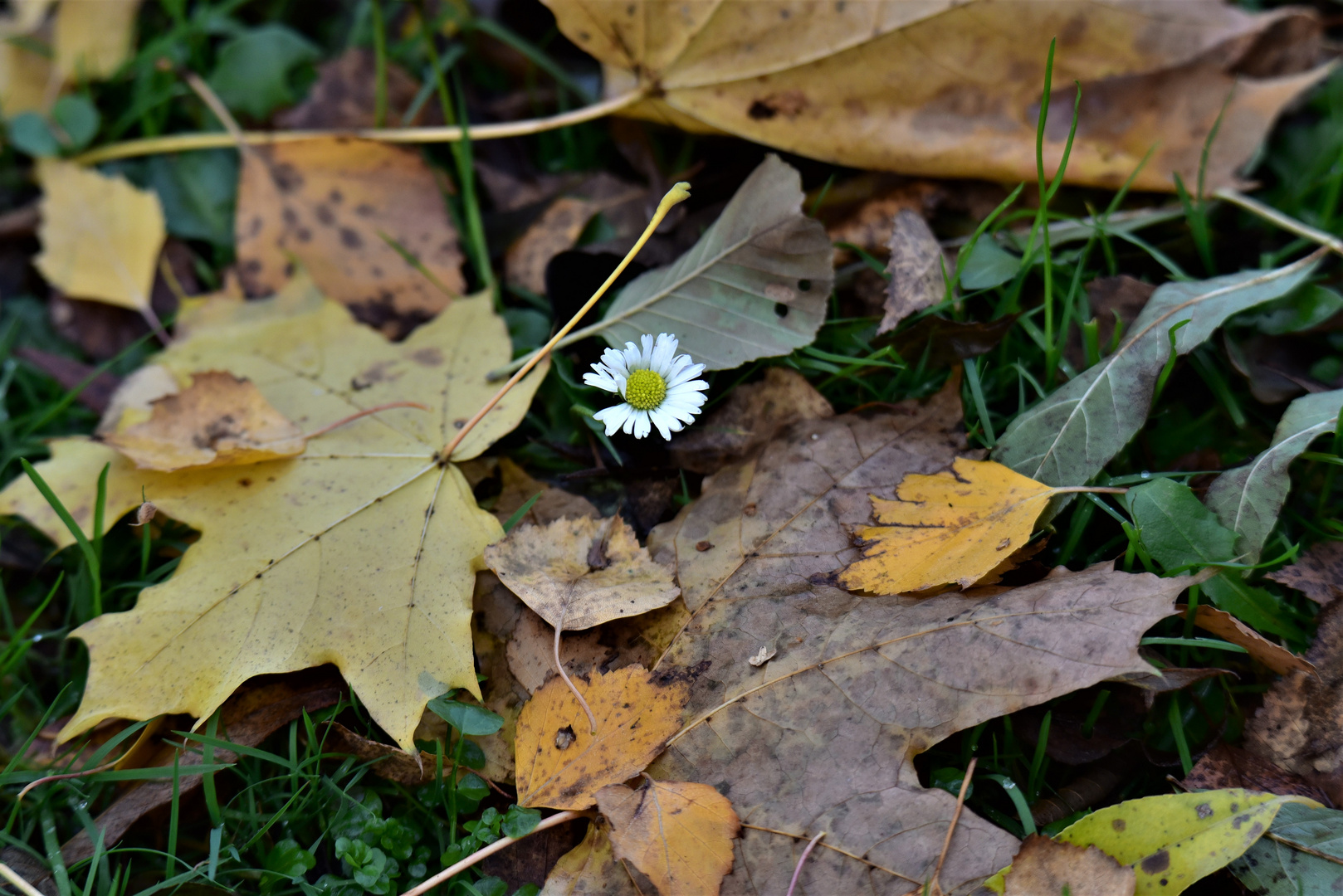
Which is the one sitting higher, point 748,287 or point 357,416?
point 748,287

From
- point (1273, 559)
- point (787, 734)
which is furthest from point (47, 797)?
point (1273, 559)

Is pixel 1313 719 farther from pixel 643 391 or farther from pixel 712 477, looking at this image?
pixel 643 391

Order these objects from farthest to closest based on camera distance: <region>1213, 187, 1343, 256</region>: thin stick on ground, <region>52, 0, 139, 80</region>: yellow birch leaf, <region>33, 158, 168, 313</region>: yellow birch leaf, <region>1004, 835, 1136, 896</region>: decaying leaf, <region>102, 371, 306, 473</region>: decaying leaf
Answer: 1. <region>52, 0, 139, 80</region>: yellow birch leaf
2. <region>33, 158, 168, 313</region>: yellow birch leaf
3. <region>1213, 187, 1343, 256</region>: thin stick on ground
4. <region>102, 371, 306, 473</region>: decaying leaf
5. <region>1004, 835, 1136, 896</region>: decaying leaf

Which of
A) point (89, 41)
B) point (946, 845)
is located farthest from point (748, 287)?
point (89, 41)

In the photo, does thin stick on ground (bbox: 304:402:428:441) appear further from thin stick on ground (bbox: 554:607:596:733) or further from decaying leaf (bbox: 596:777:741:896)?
decaying leaf (bbox: 596:777:741:896)

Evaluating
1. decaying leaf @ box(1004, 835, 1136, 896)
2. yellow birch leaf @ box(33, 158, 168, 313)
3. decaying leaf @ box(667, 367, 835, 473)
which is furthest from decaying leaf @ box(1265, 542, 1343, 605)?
yellow birch leaf @ box(33, 158, 168, 313)

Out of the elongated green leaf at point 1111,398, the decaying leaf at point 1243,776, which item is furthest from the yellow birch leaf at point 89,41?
the decaying leaf at point 1243,776

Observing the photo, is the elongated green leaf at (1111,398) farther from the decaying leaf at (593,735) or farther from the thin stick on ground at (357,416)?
the thin stick on ground at (357,416)
